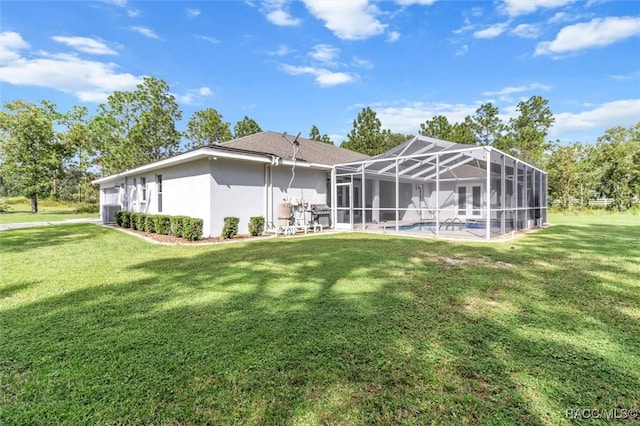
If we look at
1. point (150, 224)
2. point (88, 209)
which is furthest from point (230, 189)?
point (88, 209)

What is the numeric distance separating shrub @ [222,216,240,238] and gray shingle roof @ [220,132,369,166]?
2.81 metres

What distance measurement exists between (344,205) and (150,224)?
823 cm

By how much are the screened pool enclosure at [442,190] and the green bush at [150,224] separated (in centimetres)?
743

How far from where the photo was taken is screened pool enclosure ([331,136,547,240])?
1072 cm

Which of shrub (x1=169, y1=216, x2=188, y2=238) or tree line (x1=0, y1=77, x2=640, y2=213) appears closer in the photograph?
shrub (x1=169, y1=216, x2=188, y2=238)

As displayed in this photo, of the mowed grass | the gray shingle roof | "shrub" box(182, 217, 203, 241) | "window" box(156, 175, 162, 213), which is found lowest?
the mowed grass

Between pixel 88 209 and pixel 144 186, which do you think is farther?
pixel 88 209

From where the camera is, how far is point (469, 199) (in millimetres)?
20391

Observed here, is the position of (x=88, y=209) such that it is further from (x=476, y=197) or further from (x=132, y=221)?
(x=476, y=197)

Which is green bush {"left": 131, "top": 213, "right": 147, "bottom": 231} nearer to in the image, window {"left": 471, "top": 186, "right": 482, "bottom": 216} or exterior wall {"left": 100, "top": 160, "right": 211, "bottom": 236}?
exterior wall {"left": 100, "top": 160, "right": 211, "bottom": 236}

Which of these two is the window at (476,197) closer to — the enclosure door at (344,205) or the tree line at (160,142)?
the enclosure door at (344,205)

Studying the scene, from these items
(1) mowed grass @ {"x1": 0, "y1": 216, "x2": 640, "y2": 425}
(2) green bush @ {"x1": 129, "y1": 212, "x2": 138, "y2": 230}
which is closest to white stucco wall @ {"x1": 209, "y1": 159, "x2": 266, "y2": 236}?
(1) mowed grass @ {"x1": 0, "y1": 216, "x2": 640, "y2": 425}

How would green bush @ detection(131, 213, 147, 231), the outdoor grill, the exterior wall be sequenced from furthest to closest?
the outdoor grill
green bush @ detection(131, 213, 147, 231)
the exterior wall

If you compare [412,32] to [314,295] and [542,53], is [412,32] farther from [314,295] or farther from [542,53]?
[314,295]
